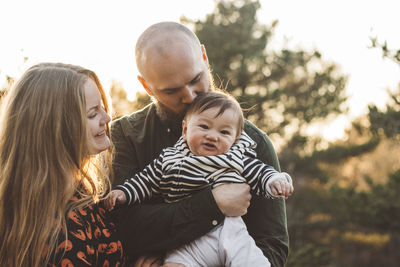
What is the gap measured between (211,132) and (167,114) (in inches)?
19.0

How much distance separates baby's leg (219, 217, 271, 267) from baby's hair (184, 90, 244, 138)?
0.56 meters

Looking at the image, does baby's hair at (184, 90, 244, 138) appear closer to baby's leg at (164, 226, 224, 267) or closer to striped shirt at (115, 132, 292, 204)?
striped shirt at (115, 132, 292, 204)

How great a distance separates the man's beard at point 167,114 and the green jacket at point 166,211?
1.1 inches

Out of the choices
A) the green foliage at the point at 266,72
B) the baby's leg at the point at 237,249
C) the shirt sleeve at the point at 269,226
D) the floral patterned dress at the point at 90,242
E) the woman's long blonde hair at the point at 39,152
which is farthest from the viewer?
the green foliage at the point at 266,72

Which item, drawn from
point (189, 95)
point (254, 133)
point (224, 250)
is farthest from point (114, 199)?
point (254, 133)

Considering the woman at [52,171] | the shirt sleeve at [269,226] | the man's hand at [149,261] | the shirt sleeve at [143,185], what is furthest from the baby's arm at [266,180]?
the woman at [52,171]

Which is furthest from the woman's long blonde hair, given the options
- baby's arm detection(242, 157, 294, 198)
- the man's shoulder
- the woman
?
the man's shoulder

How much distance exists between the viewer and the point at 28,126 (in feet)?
7.23

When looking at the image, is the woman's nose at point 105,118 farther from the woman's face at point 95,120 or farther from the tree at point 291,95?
the tree at point 291,95

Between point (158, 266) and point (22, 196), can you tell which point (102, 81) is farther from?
point (158, 266)

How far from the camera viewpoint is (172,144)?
278 cm

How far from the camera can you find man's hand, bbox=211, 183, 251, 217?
7.63 ft

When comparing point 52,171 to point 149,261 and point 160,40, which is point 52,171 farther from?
point 160,40

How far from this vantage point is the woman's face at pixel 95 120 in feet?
7.57
